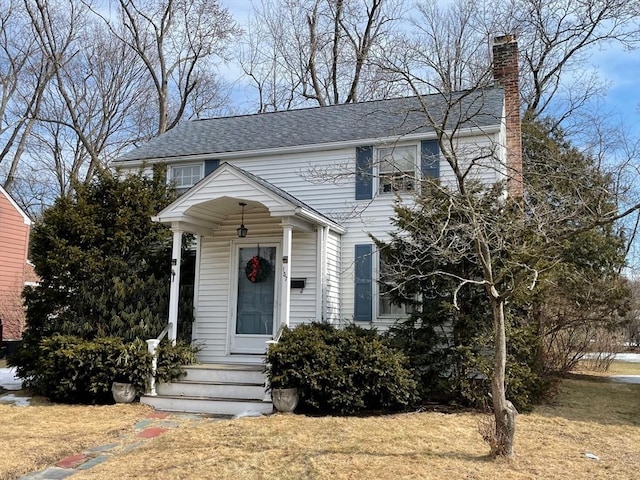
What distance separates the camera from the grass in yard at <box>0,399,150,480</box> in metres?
5.36

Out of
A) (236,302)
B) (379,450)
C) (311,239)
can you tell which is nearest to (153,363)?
(236,302)

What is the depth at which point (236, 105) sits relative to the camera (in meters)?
27.2

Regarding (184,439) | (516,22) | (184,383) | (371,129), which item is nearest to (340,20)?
(516,22)

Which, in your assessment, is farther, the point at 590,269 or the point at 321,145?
the point at 590,269

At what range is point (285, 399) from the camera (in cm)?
757

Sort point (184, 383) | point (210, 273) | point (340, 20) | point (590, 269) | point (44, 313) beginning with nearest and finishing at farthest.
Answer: point (184, 383) < point (44, 313) < point (210, 273) < point (590, 269) < point (340, 20)

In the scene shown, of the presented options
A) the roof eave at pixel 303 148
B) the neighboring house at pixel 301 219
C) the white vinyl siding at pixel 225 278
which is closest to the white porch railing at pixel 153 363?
the neighboring house at pixel 301 219

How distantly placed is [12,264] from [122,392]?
503 inches

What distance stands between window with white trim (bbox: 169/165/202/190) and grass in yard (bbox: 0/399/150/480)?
5587 mm

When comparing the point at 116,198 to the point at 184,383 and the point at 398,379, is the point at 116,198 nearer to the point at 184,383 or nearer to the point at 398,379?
the point at 184,383

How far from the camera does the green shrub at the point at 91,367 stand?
27.2 feet

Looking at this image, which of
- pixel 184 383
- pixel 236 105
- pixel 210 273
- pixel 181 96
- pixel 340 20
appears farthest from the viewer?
pixel 236 105

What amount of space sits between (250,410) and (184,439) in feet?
Result: 6.28

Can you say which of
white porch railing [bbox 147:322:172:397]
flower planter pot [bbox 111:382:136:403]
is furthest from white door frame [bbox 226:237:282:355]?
flower planter pot [bbox 111:382:136:403]
